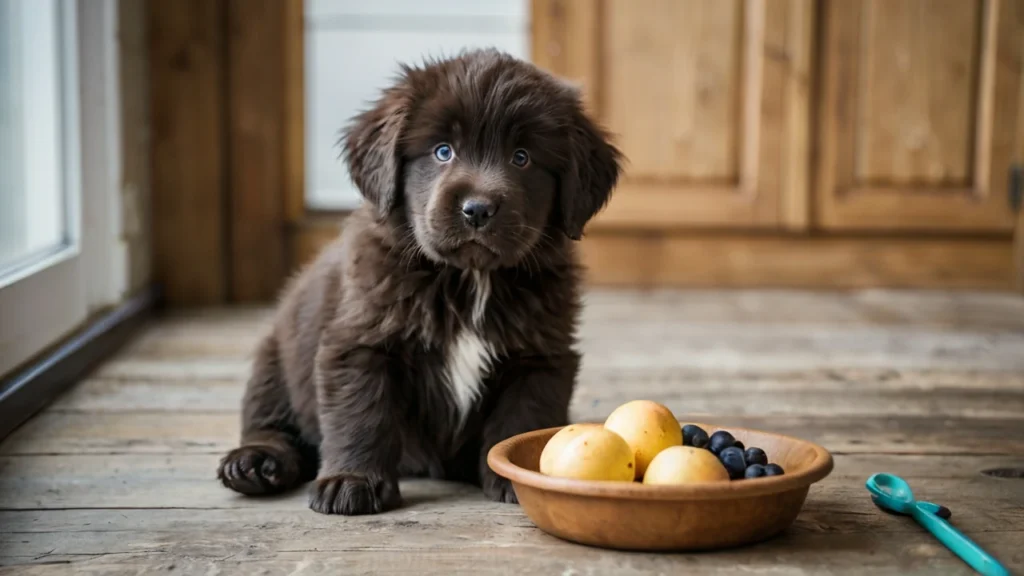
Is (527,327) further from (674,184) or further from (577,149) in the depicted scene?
(674,184)

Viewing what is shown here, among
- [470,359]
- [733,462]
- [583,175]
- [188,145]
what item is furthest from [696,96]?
[733,462]

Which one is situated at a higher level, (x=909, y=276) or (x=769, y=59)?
(x=769, y=59)

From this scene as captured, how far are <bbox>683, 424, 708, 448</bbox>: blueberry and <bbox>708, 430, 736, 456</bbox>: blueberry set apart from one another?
0.07ft

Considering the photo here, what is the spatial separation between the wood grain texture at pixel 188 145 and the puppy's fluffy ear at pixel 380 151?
2.61 metres

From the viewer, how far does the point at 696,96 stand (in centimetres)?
503

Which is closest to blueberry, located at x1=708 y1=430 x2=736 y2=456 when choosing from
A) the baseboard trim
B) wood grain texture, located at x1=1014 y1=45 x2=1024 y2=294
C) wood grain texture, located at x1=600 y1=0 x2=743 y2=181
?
the baseboard trim

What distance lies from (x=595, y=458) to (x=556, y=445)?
11cm

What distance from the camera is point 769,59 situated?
5.00m

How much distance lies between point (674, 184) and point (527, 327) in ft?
9.69

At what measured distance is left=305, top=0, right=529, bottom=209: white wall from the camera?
5.13 meters

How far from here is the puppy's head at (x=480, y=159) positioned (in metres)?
2.12

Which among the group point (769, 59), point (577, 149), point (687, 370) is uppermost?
point (769, 59)

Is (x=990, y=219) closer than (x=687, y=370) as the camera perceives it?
No

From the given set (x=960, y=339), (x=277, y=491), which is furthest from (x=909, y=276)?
(x=277, y=491)
